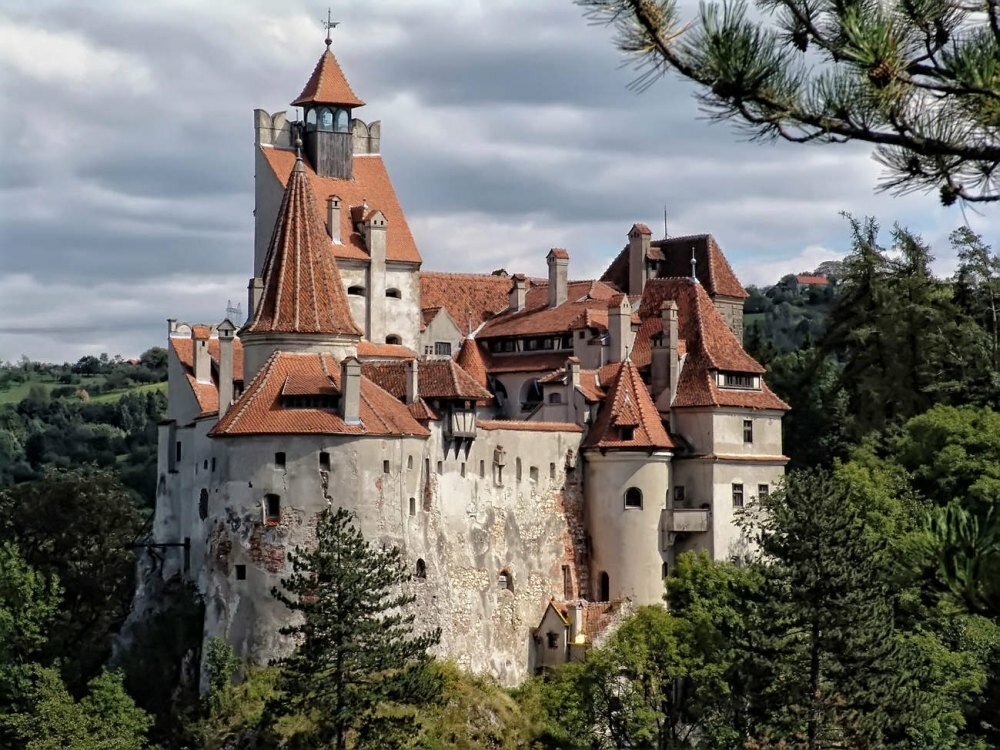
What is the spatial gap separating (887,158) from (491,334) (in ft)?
209

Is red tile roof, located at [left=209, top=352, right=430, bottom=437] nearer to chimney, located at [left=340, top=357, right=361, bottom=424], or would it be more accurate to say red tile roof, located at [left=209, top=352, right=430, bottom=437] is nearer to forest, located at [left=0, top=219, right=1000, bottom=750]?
chimney, located at [left=340, top=357, right=361, bottom=424]

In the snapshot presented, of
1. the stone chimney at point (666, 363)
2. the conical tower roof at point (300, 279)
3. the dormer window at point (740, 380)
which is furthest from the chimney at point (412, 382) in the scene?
the dormer window at point (740, 380)

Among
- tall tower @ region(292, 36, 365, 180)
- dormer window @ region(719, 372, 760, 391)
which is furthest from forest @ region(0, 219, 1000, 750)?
tall tower @ region(292, 36, 365, 180)

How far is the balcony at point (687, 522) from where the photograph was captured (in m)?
75.7

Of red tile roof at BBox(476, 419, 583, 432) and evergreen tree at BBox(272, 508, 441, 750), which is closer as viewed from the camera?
evergreen tree at BBox(272, 508, 441, 750)

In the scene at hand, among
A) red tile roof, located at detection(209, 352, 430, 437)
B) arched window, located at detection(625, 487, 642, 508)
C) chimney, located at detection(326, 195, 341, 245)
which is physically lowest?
arched window, located at detection(625, 487, 642, 508)

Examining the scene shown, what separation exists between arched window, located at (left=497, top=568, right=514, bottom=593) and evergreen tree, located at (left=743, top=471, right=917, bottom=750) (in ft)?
38.1

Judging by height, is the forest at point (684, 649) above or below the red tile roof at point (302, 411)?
below

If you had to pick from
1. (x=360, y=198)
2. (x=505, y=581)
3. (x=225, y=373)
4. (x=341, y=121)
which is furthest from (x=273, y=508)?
(x=341, y=121)

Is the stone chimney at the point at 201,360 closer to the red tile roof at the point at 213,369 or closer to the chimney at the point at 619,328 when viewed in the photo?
the red tile roof at the point at 213,369

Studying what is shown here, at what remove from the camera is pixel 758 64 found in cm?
2106

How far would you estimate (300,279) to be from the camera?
71188mm

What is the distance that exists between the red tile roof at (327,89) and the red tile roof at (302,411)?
19.0 metres

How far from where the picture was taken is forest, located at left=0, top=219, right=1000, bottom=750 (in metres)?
62.8
